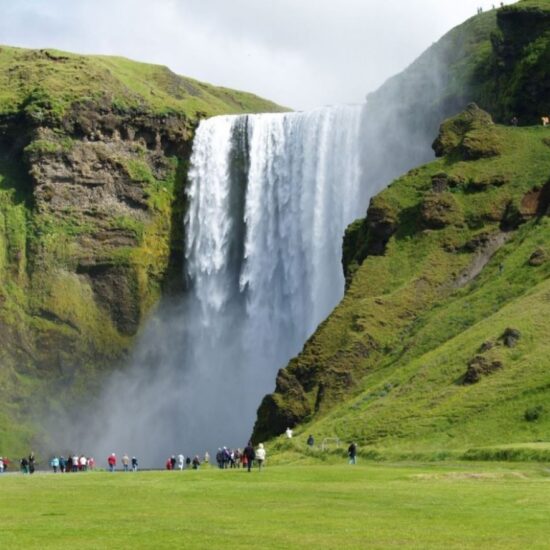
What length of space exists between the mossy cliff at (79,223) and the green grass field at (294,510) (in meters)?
75.0

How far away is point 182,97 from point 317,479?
4513 inches

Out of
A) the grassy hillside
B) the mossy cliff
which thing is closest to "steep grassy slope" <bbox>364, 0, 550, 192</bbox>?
the mossy cliff

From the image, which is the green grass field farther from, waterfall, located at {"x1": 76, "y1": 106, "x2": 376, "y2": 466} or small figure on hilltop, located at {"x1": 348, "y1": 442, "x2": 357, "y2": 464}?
waterfall, located at {"x1": 76, "y1": 106, "x2": 376, "y2": 466}

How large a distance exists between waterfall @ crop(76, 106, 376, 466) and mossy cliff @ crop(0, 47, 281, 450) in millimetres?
3254

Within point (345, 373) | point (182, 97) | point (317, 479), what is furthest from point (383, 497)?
point (182, 97)

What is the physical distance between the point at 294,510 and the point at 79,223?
328 feet

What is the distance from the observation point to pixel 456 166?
96.9m

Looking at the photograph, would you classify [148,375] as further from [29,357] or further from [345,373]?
[345,373]

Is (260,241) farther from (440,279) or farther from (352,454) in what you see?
(352,454)

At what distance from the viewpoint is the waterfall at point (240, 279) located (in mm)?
120562

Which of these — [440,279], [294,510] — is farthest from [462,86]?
[294,510]

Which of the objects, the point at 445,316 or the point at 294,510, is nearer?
the point at 294,510

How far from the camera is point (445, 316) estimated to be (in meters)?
84.3

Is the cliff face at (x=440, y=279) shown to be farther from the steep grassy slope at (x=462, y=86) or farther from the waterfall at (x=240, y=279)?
the waterfall at (x=240, y=279)
